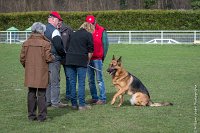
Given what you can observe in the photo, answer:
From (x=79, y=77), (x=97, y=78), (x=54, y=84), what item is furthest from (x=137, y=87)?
(x=54, y=84)

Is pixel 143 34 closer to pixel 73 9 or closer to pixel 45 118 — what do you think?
pixel 73 9

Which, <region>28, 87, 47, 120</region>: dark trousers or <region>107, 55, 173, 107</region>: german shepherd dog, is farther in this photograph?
<region>107, 55, 173, 107</region>: german shepherd dog

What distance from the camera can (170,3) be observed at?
5903 centimetres

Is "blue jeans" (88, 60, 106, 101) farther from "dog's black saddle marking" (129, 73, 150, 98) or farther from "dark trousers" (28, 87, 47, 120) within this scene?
"dark trousers" (28, 87, 47, 120)

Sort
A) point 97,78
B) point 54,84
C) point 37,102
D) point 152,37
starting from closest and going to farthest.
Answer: point 37,102, point 54,84, point 97,78, point 152,37

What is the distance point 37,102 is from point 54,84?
1.91 m

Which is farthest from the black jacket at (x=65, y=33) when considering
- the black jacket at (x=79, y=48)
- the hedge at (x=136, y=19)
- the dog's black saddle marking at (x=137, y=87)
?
the hedge at (x=136, y=19)

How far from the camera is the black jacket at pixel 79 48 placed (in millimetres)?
11148

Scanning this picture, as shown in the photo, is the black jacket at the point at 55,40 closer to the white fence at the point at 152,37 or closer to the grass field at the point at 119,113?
the grass field at the point at 119,113

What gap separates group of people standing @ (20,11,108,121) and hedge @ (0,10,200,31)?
110ft

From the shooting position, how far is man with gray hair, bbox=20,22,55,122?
9828 millimetres

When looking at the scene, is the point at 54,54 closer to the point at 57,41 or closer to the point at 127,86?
the point at 57,41

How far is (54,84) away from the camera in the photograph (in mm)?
11898

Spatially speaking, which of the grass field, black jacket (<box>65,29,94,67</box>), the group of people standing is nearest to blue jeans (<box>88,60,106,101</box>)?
the group of people standing
